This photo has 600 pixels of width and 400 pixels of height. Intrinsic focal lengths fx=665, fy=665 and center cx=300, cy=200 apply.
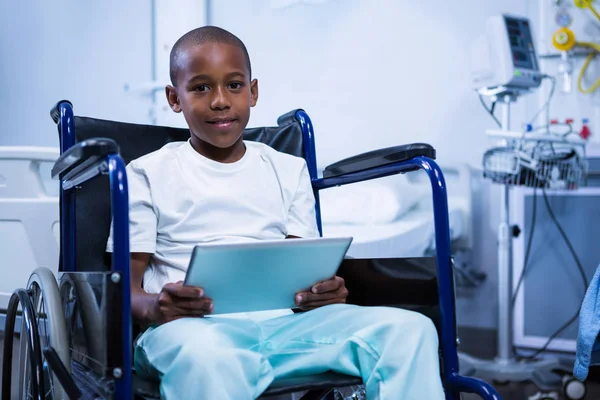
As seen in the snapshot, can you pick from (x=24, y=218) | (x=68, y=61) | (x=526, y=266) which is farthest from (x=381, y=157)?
(x=68, y=61)

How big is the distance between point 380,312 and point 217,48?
0.62 m

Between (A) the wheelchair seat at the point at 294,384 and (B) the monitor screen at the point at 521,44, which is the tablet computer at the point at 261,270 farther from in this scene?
(B) the monitor screen at the point at 521,44

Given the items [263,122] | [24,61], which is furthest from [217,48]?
[24,61]

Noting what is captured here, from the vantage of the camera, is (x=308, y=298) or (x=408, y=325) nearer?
(x=408, y=325)

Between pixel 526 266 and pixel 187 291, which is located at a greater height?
pixel 187 291

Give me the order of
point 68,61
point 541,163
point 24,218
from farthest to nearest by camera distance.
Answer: point 68,61, point 541,163, point 24,218

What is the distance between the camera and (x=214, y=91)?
134 cm

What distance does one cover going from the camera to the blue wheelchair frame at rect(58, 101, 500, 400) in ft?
3.09

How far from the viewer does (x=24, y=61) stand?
4301 millimetres

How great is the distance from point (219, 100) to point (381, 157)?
34 cm

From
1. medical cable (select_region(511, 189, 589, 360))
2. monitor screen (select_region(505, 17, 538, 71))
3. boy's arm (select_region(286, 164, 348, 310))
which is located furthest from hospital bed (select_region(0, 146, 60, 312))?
medical cable (select_region(511, 189, 589, 360))

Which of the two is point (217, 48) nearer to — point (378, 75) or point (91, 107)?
point (378, 75)

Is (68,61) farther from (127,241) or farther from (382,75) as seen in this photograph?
(127,241)

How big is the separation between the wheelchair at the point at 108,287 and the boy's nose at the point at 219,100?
26 centimetres
